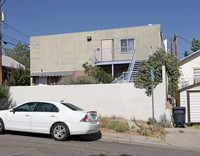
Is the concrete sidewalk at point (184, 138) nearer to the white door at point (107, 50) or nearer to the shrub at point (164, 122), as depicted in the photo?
the shrub at point (164, 122)

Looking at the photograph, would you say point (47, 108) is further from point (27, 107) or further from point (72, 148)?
point (72, 148)

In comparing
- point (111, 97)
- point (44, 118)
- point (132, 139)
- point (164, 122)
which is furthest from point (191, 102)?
point (44, 118)

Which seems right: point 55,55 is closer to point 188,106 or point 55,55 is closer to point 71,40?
point 71,40

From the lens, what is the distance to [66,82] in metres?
14.0

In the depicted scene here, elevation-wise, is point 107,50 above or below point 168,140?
above

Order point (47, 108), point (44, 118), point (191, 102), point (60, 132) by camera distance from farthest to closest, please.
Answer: point (191, 102) → point (47, 108) → point (44, 118) → point (60, 132)

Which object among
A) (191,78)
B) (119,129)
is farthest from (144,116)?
(191,78)

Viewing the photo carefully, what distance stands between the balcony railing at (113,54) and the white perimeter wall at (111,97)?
255 inches

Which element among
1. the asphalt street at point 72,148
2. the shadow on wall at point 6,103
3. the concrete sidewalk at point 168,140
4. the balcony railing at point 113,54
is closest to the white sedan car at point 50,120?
the asphalt street at point 72,148

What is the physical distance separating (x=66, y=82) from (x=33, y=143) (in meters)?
7.09

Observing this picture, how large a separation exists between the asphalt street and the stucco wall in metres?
12.3

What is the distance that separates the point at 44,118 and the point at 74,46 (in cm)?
1359

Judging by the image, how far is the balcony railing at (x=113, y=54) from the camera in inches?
750

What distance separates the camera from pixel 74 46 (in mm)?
20578
